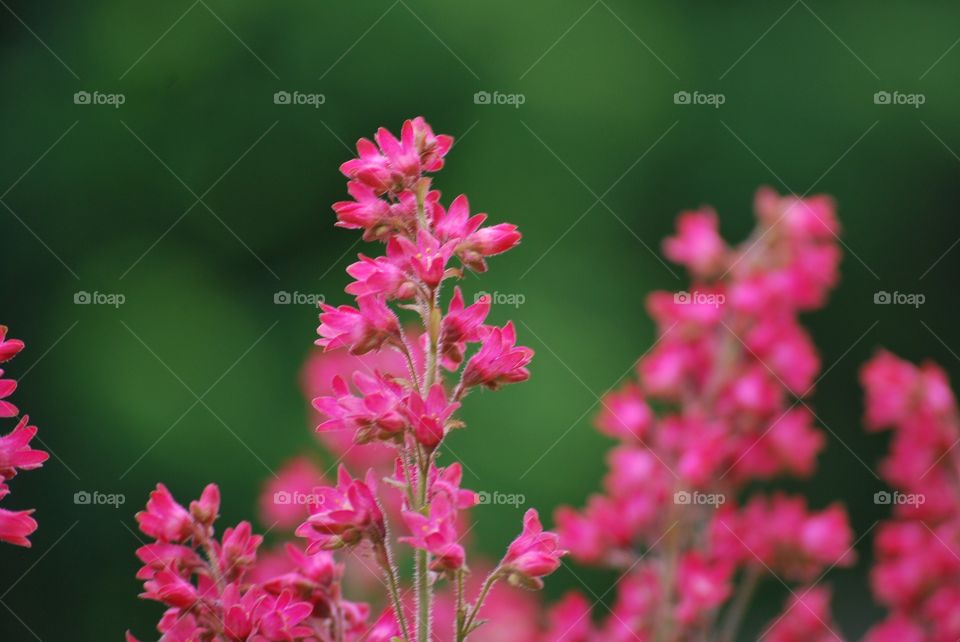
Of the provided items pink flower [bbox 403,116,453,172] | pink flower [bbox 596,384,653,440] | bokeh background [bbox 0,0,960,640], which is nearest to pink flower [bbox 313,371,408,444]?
pink flower [bbox 403,116,453,172]

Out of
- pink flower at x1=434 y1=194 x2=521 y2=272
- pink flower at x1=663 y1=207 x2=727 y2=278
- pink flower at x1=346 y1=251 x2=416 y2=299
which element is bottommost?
pink flower at x1=346 y1=251 x2=416 y2=299

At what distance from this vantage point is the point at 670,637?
6.32ft

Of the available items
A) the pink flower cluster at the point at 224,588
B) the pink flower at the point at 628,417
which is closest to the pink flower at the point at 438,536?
the pink flower cluster at the point at 224,588

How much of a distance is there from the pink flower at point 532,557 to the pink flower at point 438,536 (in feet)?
0.28

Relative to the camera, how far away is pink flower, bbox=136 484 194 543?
1070 mm

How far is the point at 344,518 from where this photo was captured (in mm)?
1063

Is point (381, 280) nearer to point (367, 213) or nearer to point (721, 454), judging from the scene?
point (367, 213)

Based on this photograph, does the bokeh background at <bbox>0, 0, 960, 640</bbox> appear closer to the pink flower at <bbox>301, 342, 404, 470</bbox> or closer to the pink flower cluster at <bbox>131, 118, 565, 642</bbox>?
the pink flower at <bbox>301, 342, 404, 470</bbox>

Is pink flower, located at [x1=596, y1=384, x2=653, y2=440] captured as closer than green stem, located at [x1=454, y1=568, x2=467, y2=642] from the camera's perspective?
No

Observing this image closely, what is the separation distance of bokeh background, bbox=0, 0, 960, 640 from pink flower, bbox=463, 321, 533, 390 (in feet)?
8.18

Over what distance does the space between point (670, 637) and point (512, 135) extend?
9.18 ft

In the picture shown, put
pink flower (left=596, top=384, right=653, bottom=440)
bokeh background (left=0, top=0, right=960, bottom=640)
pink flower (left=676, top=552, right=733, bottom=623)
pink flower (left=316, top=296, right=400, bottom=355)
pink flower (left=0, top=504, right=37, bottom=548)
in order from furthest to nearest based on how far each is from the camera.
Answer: bokeh background (left=0, top=0, right=960, bottom=640) → pink flower (left=596, top=384, right=653, bottom=440) → pink flower (left=676, top=552, right=733, bottom=623) → pink flower (left=316, top=296, right=400, bottom=355) → pink flower (left=0, top=504, right=37, bottom=548)

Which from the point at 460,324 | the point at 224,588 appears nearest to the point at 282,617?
the point at 224,588

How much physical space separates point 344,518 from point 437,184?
11.3 ft
